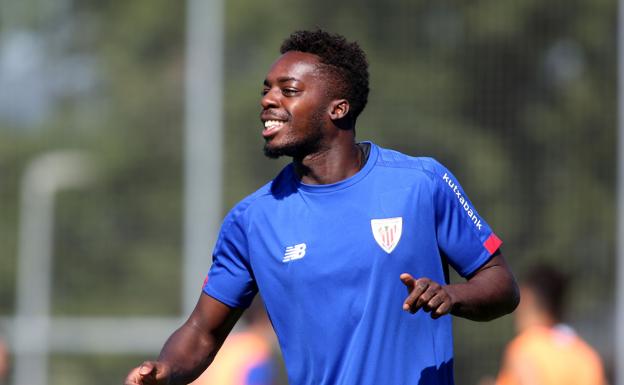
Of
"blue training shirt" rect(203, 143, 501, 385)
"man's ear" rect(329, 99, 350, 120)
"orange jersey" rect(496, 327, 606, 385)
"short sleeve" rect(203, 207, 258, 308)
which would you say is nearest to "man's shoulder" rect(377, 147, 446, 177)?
"blue training shirt" rect(203, 143, 501, 385)

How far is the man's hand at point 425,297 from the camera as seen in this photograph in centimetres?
356

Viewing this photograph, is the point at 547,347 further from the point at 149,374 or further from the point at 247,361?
the point at 149,374

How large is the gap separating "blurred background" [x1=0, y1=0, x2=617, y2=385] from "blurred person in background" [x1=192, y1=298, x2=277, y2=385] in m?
3.55

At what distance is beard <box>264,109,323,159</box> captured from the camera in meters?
4.18

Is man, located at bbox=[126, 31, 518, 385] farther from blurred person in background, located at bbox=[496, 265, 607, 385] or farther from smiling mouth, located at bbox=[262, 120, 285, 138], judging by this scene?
blurred person in background, located at bbox=[496, 265, 607, 385]

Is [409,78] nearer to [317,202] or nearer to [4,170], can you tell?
[4,170]

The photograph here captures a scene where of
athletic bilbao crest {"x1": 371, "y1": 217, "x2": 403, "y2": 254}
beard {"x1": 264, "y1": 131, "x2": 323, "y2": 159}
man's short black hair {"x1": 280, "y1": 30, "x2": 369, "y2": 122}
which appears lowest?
athletic bilbao crest {"x1": 371, "y1": 217, "x2": 403, "y2": 254}

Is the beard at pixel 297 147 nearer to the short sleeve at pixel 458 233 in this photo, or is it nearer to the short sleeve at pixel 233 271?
the short sleeve at pixel 233 271

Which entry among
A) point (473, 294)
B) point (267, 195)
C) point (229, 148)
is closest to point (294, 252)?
point (267, 195)

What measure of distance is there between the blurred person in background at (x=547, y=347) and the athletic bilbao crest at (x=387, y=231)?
2975 mm

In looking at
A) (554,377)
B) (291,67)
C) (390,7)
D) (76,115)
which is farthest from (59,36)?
(291,67)

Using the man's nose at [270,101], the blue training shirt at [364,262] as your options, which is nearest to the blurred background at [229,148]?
the blue training shirt at [364,262]

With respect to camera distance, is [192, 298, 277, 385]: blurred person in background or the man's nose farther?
[192, 298, 277, 385]: blurred person in background

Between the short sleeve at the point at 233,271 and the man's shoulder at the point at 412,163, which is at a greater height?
the man's shoulder at the point at 412,163
